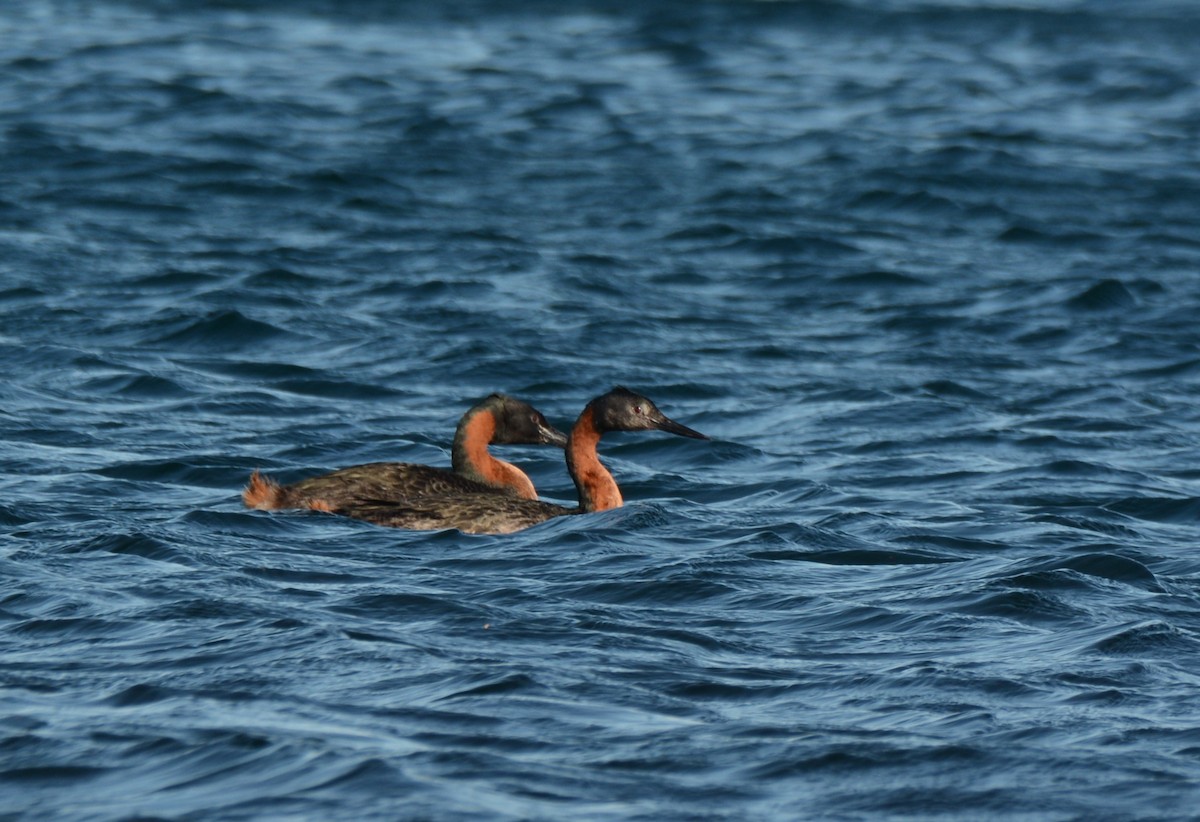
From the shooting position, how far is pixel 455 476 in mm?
11695

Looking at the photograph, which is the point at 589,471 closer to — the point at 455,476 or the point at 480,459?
the point at 480,459

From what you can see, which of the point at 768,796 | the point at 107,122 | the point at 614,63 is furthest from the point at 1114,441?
the point at 614,63

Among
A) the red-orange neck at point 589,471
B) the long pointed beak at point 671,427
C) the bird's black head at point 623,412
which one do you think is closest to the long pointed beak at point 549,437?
the red-orange neck at point 589,471

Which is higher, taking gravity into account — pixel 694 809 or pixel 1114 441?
pixel 694 809

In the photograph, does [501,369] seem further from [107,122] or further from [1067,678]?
[107,122]

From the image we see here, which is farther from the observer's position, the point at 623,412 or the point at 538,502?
the point at 623,412

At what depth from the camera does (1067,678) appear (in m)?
8.31

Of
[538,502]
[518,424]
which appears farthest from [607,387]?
[538,502]

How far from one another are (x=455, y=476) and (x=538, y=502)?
516 millimetres

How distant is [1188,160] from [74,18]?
17.5 meters

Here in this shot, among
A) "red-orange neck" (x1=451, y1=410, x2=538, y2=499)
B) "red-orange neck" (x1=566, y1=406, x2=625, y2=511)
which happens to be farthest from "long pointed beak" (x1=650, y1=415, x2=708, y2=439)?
"red-orange neck" (x1=451, y1=410, x2=538, y2=499)

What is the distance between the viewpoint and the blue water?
24.1 ft

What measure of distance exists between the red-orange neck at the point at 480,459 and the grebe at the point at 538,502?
1.36ft

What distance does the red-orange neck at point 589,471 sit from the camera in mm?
11938
